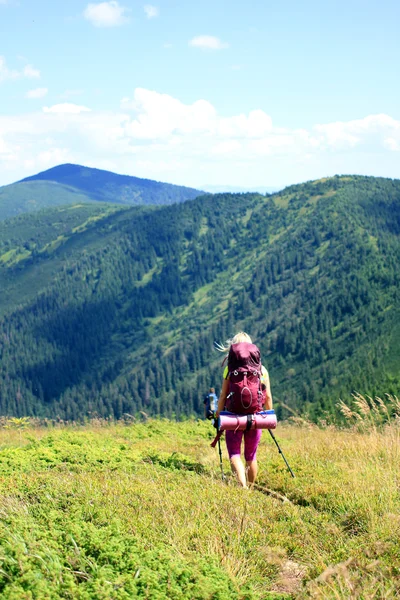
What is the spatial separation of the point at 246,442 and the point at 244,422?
0.59 m

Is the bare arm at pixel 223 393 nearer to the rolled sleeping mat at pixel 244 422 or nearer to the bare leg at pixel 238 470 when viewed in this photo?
the rolled sleeping mat at pixel 244 422

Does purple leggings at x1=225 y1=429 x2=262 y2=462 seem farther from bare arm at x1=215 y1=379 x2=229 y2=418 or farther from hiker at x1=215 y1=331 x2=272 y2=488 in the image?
bare arm at x1=215 y1=379 x2=229 y2=418

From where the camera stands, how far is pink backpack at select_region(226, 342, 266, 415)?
7336 mm

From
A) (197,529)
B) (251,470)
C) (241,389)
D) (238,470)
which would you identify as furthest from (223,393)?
(197,529)

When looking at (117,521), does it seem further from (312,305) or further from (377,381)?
(312,305)

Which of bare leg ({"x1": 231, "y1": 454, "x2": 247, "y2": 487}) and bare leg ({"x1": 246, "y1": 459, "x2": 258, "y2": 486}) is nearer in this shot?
bare leg ({"x1": 231, "y1": 454, "x2": 247, "y2": 487})

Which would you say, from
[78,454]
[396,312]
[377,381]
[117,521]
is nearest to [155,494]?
[117,521]

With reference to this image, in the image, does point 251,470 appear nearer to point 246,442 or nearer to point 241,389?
point 246,442

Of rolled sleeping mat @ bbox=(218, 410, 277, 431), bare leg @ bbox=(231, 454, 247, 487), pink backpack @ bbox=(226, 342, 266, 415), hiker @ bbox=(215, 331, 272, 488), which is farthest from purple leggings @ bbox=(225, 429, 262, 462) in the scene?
pink backpack @ bbox=(226, 342, 266, 415)

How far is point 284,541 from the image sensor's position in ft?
17.7

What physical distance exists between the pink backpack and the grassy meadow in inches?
40.9

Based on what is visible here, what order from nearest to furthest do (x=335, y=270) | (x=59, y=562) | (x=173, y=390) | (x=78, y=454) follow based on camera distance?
1. (x=59, y=562)
2. (x=78, y=454)
3. (x=173, y=390)
4. (x=335, y=270)

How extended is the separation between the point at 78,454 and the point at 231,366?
3.23 metres

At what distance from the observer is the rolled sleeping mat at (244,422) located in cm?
730
